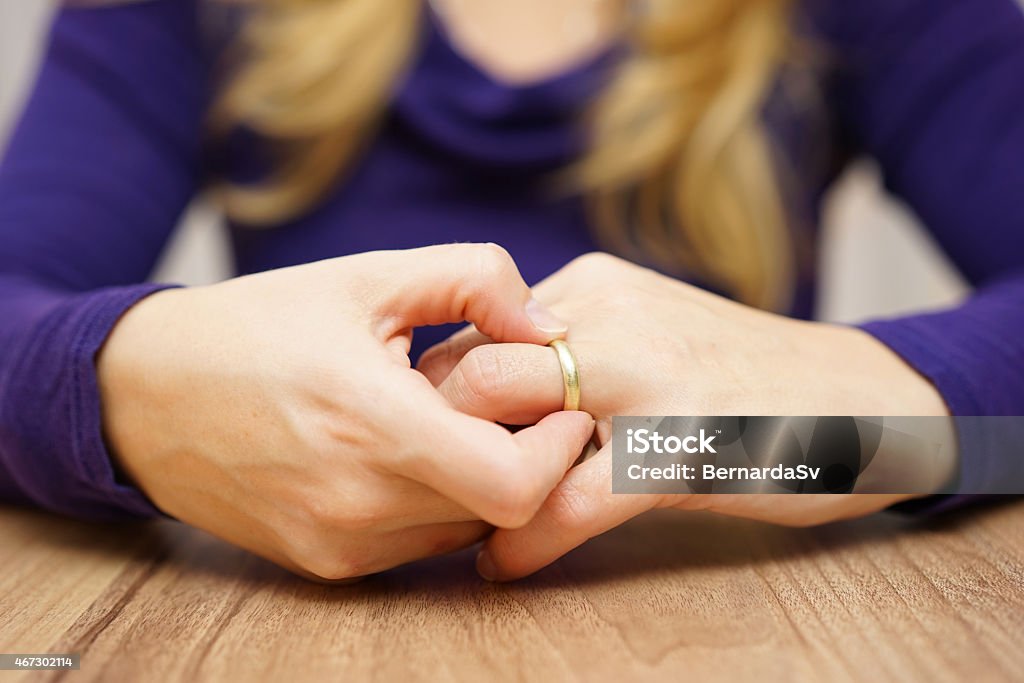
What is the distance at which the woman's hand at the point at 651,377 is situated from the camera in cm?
43

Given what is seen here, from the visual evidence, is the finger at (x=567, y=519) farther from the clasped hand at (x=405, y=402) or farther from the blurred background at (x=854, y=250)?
the blurred background at (x=854, y=250)

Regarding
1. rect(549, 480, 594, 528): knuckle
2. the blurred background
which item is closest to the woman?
rect(549, 480, 594, 528): knuckle

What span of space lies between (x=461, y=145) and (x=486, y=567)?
1.60ft

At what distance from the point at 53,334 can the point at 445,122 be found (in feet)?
1.45

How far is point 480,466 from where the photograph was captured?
0.37m

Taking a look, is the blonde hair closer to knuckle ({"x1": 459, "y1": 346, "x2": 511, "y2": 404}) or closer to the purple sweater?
the purple sweater

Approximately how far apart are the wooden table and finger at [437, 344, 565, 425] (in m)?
0.09

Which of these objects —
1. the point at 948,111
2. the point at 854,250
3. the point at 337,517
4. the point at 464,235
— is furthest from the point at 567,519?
the point at 854,250

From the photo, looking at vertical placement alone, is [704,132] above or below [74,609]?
above

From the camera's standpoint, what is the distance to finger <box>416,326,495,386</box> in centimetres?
47

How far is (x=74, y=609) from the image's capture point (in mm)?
419

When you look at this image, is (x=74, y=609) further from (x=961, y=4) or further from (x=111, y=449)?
(x=961, y=4)

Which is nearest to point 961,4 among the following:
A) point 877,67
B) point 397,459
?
point 877,67

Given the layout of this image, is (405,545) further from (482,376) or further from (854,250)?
(854,250)
